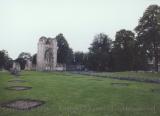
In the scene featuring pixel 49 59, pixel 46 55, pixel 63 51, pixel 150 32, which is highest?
pixel 150 32

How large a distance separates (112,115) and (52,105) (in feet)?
13.0

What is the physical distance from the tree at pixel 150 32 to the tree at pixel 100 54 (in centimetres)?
3435

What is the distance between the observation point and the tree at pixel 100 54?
84.1 m

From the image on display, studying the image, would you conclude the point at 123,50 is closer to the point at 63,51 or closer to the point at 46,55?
the point at 46,55

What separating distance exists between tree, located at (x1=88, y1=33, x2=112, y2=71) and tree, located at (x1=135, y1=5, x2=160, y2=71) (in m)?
34.4

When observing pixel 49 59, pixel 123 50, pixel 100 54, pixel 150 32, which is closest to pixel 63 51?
pixel 49 59

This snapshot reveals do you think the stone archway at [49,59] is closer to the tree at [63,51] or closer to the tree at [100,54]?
the tree at [63,51]

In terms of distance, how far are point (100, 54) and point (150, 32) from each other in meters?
37.7

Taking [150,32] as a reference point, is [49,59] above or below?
below

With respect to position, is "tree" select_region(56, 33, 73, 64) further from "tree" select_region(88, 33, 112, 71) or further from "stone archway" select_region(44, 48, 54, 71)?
"stone archway" select_region(44, 48, 54, 71)

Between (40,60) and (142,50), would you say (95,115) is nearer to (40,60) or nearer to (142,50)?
(142,50)

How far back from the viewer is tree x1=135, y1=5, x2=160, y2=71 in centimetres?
4775

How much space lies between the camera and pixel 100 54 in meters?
85.0

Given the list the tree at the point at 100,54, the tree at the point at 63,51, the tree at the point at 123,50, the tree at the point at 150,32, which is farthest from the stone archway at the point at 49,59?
the tree at the point at 150,32
